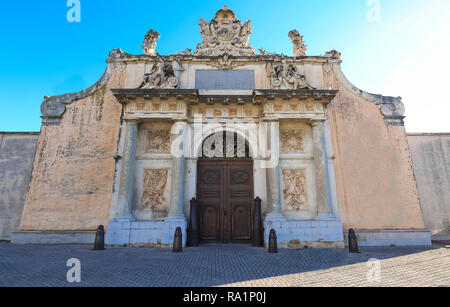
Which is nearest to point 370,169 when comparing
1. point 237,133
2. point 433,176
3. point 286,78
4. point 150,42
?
point 433,176

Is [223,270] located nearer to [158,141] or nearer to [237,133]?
[237,133]

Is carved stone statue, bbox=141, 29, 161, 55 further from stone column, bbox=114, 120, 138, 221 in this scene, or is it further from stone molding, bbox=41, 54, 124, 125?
stone column, bbox=114, 120, 138, 221

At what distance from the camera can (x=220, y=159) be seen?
32.2ft

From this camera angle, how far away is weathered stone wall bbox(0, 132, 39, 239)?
9953mm

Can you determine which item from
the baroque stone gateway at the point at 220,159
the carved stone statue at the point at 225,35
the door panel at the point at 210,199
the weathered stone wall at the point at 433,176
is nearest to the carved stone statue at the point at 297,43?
the baroque stone gateway at the point at 220,159

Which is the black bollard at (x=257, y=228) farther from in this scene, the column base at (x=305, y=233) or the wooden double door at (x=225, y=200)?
the wooden double door at (x=225, y=200)

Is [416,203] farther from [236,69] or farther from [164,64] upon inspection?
[164,64]

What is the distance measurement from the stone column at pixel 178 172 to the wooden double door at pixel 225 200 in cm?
85

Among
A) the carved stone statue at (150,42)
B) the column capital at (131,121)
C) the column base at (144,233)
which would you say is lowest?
the column base at (144,233)

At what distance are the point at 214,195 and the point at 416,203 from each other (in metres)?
7.98

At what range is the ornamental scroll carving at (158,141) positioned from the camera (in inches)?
386

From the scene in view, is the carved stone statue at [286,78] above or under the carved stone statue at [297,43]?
under

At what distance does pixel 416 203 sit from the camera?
30.7ft
